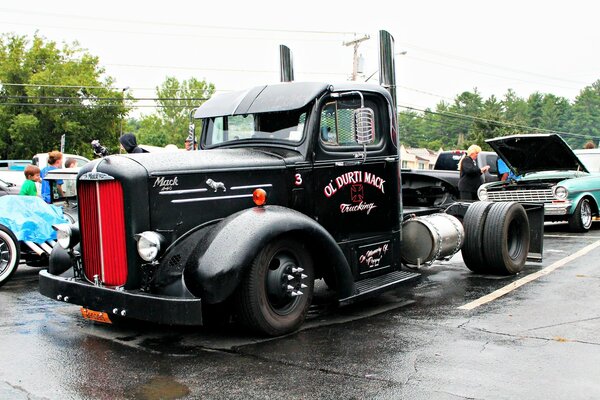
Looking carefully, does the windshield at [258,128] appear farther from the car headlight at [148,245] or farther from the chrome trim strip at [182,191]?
the car headlight at [148,245]

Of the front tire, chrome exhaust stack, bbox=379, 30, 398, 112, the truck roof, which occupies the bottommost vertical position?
the front tire

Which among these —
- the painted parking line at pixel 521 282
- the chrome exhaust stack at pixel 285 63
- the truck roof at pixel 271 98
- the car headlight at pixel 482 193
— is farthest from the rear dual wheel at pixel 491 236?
the car headlight at pixel 482 193

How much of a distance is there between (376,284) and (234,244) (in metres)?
1.86

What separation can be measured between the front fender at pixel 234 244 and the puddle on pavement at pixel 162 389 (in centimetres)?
73

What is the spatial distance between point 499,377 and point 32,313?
4.50 m

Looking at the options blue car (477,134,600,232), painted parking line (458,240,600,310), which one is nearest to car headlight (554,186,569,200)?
blue car (477,134,600,232)

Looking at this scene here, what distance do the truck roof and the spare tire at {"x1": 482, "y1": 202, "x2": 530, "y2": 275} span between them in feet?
7.58

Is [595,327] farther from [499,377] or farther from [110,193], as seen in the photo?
[110,193]

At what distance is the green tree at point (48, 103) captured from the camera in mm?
42031

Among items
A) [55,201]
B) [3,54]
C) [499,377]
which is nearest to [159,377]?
[499,377]

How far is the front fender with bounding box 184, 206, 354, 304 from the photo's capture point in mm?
4895

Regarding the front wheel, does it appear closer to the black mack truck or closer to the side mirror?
the black mack truck

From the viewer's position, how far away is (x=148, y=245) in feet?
16.8

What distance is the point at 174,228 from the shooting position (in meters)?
5.33
